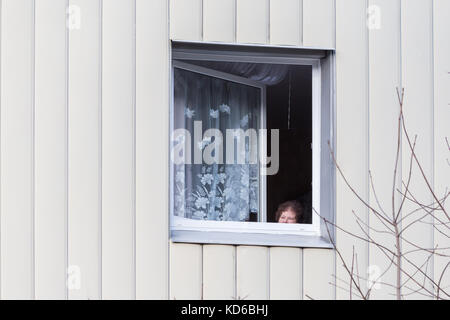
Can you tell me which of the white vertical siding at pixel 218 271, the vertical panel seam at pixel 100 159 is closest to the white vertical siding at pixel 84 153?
the vertical panel seam at pixel 100 159

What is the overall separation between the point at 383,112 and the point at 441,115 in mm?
316

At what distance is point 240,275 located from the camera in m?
3.14

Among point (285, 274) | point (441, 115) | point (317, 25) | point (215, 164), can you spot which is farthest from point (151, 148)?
point (441, 115)

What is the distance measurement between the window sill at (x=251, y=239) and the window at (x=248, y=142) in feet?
0.05

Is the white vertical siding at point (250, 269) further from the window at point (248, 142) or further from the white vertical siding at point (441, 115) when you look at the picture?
the white vertical siding at point (441, 115)

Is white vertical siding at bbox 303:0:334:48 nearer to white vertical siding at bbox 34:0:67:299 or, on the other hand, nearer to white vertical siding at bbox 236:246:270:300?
white vertical siding at bbox 236:246:270:300

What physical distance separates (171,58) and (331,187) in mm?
1111

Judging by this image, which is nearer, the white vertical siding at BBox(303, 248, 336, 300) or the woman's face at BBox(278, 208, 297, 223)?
the white vertical siding at BBox(303, 248, 336, 300)

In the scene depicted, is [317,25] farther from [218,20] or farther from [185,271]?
[185,271]

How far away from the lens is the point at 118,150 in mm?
→ 3117

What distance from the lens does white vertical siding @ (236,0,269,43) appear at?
3152mm

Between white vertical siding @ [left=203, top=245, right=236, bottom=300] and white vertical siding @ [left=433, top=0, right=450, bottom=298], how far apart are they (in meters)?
1.10

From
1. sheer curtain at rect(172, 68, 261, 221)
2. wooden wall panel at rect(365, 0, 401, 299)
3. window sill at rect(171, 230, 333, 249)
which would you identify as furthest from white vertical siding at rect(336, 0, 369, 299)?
sheer curtain at rect(172, 68, 261, 221)
